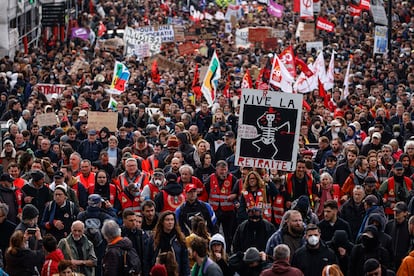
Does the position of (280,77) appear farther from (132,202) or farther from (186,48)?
(186,48)

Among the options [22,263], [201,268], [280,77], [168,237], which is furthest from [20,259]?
[280,77]

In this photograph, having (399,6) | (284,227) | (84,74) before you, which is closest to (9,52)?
(84,74)

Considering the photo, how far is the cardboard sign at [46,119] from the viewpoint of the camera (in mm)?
20219

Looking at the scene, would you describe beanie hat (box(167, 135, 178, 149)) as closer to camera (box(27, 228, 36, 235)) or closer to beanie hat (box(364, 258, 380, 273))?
→ camera (box(27, 228, 36, 235))

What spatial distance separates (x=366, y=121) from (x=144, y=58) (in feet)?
44.9

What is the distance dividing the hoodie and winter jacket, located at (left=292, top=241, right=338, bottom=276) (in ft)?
6.97

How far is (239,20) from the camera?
48281 millimetres

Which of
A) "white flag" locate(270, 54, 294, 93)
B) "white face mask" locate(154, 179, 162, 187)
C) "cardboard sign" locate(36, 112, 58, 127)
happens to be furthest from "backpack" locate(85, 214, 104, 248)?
"white flag" locate(270, 54, 294, 93)

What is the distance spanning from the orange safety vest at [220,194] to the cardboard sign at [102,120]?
18.0 ft

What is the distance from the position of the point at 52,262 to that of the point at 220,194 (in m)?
3.83

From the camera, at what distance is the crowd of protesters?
11.5 metres

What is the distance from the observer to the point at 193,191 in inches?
523

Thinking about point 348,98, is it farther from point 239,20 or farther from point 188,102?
point 239,20

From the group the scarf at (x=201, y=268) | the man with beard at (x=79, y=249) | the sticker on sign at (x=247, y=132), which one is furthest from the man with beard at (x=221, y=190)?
the scarf at (x=201, y=268)
